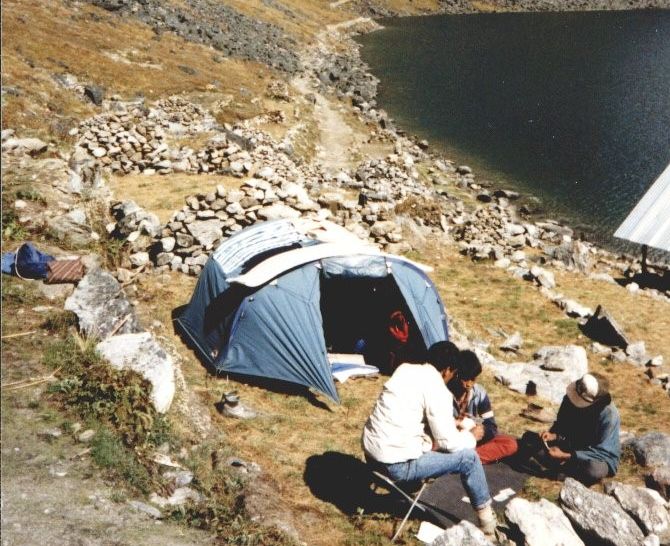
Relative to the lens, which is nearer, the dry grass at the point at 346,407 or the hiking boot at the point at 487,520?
the hiking boot at the point at 487,520

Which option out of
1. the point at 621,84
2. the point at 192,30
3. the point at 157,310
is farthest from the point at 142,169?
the point at 621,84

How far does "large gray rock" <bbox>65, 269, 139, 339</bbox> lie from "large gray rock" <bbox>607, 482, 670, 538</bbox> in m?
9.00

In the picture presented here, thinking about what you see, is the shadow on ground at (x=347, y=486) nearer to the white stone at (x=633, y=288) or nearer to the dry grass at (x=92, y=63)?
the white stone at (x=633, y=288)

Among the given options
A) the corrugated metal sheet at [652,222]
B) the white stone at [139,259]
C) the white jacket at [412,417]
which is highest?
the corrugated metal sheet at [652,222]

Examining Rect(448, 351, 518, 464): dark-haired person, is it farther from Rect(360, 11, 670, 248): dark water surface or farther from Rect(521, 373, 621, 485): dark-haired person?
Rect(360, 11, 670, 248): dark water surface

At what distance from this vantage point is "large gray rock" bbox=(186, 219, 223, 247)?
648 inches

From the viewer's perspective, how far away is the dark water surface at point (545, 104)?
123ft

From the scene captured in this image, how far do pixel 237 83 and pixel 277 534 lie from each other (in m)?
40.6

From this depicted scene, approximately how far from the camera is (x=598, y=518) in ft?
26.2

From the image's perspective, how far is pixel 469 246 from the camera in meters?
23.3

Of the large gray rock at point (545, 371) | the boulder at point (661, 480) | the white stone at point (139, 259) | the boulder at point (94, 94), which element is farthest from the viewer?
the boulder at point (94, 94)

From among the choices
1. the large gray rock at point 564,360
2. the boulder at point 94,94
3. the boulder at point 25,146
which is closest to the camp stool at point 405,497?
the large gray rock at point 564,360

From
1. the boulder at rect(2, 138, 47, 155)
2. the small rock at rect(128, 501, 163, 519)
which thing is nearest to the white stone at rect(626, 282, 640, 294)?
A: the small rock at rect(128, 501, 163, 519)

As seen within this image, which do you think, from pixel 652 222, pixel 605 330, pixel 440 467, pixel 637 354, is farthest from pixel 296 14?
pixel 440 467
